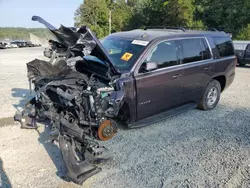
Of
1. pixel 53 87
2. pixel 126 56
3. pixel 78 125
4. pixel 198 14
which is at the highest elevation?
pixel 198 14

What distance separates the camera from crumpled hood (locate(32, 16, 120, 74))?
3102 millimetres

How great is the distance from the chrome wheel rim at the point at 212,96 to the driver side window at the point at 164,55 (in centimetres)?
168

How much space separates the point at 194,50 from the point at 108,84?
2301 millimetres

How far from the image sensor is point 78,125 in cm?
343

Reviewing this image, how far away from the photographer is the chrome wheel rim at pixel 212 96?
5.63m

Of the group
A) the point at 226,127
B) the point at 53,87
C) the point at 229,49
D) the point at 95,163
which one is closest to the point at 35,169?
the point at 95,163

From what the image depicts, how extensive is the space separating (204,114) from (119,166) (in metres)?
2.90

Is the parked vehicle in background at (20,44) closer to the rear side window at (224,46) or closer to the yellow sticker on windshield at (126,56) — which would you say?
the rear side window at (224,46)

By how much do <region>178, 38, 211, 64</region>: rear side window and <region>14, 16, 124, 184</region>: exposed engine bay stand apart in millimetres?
1721

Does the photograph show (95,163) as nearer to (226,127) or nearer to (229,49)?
(226,127)

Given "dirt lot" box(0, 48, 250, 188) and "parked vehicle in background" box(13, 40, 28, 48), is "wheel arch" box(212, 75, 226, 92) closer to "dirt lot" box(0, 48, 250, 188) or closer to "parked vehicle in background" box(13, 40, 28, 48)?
"dirt lot" box(0, 48, 250, 188)

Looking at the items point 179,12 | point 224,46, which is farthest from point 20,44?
point 224,46

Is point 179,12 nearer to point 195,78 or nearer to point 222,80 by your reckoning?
point 222,80

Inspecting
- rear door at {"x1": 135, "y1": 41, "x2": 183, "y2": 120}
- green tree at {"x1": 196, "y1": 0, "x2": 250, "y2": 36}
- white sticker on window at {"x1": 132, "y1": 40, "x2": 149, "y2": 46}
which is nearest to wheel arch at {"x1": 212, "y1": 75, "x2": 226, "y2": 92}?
rear door at {"x1": 135, "y1": 41, "x2": 183, "y2": 120}
